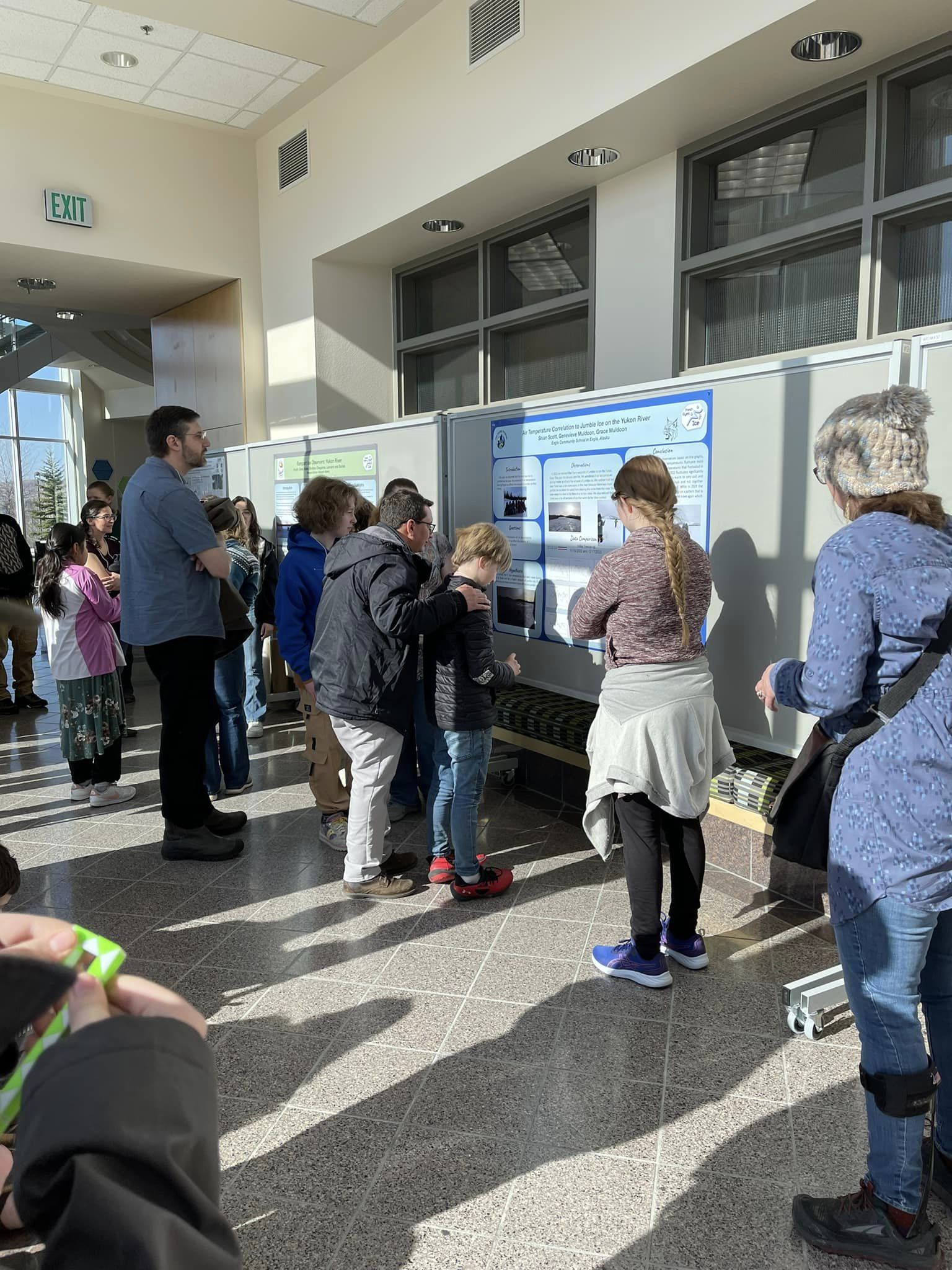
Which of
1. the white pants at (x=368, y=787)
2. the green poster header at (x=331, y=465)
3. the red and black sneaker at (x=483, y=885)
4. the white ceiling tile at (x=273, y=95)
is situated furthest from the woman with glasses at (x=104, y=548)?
the white ceiling tile at (x=273, y=95)

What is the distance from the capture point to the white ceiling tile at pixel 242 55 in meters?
6.20

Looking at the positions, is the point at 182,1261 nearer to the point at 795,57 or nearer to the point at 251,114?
the point at 795,57

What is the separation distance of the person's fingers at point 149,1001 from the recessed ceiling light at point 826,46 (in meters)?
4.72

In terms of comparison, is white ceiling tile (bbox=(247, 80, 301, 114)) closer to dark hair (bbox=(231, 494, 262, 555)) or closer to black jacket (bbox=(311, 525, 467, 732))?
dark hair (bbox=(231, 494, 262, 555))

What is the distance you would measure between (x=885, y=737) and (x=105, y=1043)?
57.9 inches

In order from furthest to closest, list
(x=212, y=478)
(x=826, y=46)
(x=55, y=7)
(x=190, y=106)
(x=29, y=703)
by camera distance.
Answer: (x=212, y=478)
(x=29, y=703)
(x=190, y=106)
(x=55, y=7)
(x=826, y=46)

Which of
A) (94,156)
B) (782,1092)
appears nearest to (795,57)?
(782,1092)

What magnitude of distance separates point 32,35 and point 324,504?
15.0 feet

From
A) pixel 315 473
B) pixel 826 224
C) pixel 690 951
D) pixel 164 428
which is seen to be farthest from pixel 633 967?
pixel 315 473

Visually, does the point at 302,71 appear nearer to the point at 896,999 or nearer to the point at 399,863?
the point at 399,863

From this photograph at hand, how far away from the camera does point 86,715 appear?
489cm

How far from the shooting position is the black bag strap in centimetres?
165

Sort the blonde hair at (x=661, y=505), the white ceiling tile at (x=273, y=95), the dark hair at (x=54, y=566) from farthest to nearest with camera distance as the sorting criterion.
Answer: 1. the white ceiling tile at (x=273, y=95)
2. the dark hair at (x=54, y=566)
3. the blonde hair at (x=661, y=505)

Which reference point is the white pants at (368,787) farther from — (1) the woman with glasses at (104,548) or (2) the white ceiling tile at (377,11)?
(2) the white ceiling tile at (377,11)
